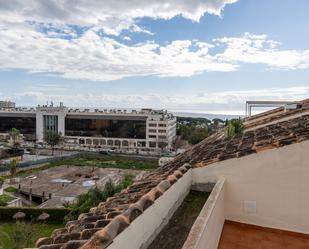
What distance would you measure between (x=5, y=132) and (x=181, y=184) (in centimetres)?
8355

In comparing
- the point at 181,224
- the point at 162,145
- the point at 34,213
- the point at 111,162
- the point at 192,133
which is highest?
the point at 181,224

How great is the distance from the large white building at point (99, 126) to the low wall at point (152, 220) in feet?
205

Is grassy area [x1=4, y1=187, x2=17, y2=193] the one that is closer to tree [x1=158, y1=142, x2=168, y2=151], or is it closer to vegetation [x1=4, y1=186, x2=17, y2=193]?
vegetation [x1=4, y1=186, x2=17, y2=193]

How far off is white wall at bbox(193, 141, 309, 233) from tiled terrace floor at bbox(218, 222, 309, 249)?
0.42 ft

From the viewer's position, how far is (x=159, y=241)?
3227 mm

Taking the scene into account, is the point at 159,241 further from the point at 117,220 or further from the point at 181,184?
the point at 181,184

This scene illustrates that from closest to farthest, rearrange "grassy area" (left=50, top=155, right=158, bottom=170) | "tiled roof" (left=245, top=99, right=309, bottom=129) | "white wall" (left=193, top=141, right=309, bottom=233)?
1. "white wall" (left=193, top=141, right=309, bottom=233)
2. "tiled roof" (left=245, top=99, right=309, bottom=129)
3. "grassy area" (left=50, top=155, right=158, bottom=170)

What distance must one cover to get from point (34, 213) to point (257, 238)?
1877cm

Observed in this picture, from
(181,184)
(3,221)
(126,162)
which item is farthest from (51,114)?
(181,184)

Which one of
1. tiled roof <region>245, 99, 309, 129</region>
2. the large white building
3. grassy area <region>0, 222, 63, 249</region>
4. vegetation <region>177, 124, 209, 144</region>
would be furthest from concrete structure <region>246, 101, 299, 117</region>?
the large white building

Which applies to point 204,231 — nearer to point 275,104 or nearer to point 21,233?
point 275,104

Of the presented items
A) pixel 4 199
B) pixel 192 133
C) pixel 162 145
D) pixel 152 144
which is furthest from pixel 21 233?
pixel 192 133

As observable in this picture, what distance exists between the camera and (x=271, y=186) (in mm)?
4617

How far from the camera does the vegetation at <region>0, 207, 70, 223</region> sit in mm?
19984
